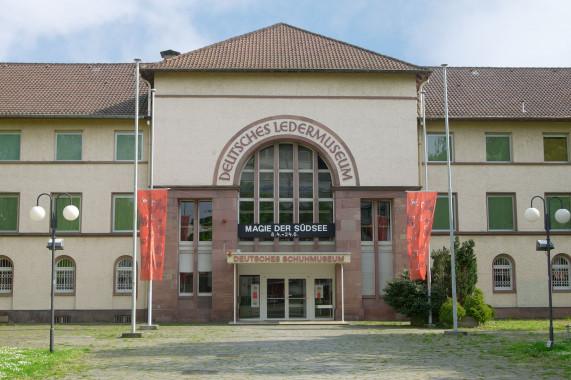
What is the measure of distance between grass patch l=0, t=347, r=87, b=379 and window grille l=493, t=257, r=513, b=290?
22149 millimetres

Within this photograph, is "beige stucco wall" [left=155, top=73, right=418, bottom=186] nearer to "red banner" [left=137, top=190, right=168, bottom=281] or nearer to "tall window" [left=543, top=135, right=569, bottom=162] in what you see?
"red banner" [left=137, top=190, right=168, bottom=281]

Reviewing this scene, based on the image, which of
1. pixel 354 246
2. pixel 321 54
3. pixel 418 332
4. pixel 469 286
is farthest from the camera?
pixel 321 54

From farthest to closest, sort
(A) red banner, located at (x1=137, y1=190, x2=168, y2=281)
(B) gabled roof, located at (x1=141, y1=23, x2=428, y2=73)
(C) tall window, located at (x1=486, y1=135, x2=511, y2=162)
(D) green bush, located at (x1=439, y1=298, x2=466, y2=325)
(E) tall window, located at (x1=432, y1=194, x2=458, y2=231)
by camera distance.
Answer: (C) tall window, located at (x1=486, y1=135, x2=511, y2=162), (E) tall window, located at (x1=432, y1=194, x2=458, y2=231), (B) gabled roof, located at (x1=141, y1=23, x2=428, y2=73), (D) green bush, located at (x1=439, y1=298, x2=466, y2=325), (A) red banner, located at (x1=137, y1=190, x2=168, y2=281)

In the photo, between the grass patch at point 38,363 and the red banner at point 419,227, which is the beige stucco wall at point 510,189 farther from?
the grass patch at point 38,363

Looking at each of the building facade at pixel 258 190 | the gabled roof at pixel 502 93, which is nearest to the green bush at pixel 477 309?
the building facade at pixel 258 190

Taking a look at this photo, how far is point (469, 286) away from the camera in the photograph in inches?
1156

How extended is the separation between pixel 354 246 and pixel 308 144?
5.33 metres

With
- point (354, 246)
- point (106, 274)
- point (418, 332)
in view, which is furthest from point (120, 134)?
point (418, 332)

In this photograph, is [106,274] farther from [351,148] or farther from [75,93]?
[351,148]

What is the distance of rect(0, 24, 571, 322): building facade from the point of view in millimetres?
33875

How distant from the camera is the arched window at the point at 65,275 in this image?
3453 centimetres

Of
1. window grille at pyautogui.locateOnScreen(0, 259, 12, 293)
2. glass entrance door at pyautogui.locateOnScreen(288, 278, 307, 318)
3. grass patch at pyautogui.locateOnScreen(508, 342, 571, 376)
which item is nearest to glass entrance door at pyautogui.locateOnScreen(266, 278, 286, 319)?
glass entrance door at pyautogui.locateOnScreen(288, 278, 307, 318)

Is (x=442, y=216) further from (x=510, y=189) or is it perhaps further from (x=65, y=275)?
(x=65, y=275)

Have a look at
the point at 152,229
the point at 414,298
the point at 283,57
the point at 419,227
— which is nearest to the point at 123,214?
the point at 152,229
